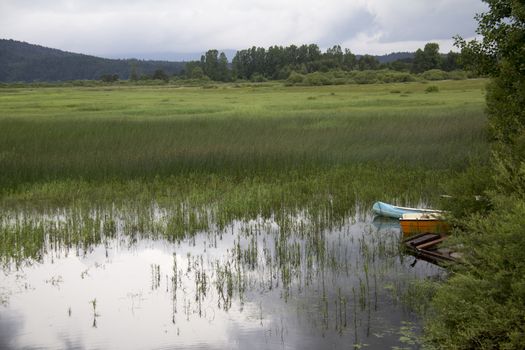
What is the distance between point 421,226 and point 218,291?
573 centimetres

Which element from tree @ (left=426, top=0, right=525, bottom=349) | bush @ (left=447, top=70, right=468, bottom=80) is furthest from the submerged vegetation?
bush @ (left=447, top=70, right=468, bottom=80)

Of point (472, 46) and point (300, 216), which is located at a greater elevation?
point (472, 46)

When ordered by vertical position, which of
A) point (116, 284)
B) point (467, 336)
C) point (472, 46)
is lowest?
point (116, 284)

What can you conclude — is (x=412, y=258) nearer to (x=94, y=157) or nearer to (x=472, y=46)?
(x=472, y=46)

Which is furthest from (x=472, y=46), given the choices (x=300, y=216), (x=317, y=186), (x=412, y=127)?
(x=412, y=127)

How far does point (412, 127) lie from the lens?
30953mm

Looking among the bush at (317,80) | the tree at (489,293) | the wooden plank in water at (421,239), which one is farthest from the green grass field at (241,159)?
the bush at (317,80)

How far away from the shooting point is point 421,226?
50.2ft

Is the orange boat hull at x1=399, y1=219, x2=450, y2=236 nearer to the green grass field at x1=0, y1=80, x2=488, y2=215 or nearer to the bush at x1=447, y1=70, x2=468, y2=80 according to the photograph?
the green grass field at x1=0, y1=80, x2=488, y2=215

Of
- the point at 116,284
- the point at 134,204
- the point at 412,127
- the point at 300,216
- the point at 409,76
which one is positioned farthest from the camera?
the point at 409,76

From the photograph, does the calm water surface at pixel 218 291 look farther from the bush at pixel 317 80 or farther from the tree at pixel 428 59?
the tree at pixel 428 59

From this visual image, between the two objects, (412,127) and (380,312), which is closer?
(380,312)

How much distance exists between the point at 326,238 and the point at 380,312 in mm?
4848

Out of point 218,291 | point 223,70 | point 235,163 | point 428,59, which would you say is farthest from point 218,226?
point 223,70
